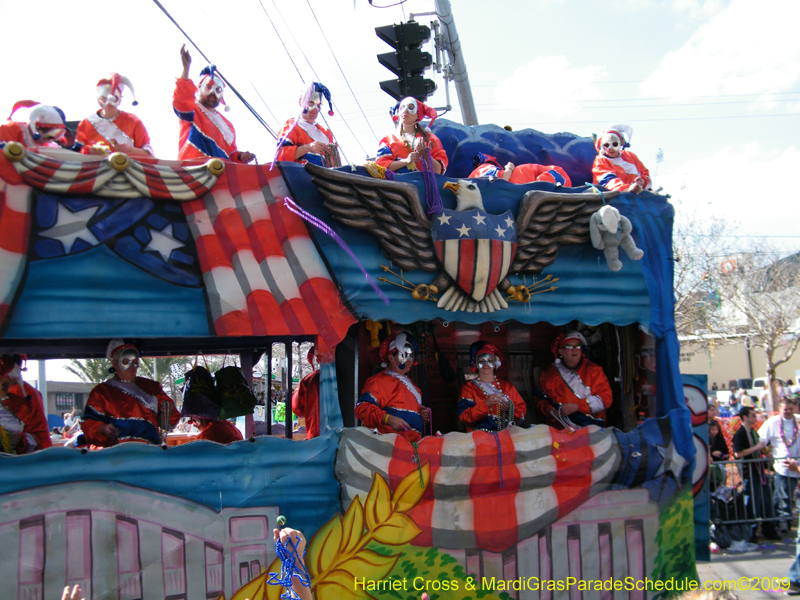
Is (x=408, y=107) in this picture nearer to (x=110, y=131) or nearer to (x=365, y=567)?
(x=110, y=131)

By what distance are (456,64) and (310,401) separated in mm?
6137

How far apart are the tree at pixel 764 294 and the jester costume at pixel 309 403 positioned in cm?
1789

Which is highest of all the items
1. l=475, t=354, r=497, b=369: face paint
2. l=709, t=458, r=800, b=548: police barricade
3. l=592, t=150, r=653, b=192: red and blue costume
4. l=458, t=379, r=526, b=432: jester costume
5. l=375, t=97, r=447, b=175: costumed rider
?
l=375, t=97, r=447, b=175: costumed rider

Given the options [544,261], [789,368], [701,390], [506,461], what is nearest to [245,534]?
[506,461]

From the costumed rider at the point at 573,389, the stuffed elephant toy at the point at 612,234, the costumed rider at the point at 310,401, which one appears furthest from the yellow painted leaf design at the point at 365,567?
the stuffed elephant toy at the point at 612,234

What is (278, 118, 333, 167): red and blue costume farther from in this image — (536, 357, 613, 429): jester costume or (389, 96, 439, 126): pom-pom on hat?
(536, 357, 613, 429): jester costume

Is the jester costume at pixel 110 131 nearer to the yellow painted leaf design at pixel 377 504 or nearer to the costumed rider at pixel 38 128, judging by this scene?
the costumed rider at pixel 38 128

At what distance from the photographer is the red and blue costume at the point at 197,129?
458 cm

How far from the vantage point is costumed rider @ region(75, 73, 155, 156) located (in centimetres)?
449

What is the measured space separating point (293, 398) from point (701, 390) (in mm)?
3906

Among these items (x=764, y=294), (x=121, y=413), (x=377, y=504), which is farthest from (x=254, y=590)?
(x=764, y=294)

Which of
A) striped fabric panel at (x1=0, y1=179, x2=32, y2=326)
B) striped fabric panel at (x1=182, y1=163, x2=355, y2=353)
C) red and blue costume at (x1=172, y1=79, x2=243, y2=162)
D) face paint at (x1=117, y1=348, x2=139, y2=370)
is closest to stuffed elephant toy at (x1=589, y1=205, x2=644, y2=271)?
striped fabric panel at (x1=182, y1=163, x2=355, y2=353)

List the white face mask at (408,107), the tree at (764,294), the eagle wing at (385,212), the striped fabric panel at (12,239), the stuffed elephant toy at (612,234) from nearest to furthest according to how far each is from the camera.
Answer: the striped fabric panel at (12,239) → the eagle wing at (385,212) → the stuffed elephant toy at (612,234) → the white face mask at (408,107) → the tree at (764,294)

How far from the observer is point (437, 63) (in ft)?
30.9
